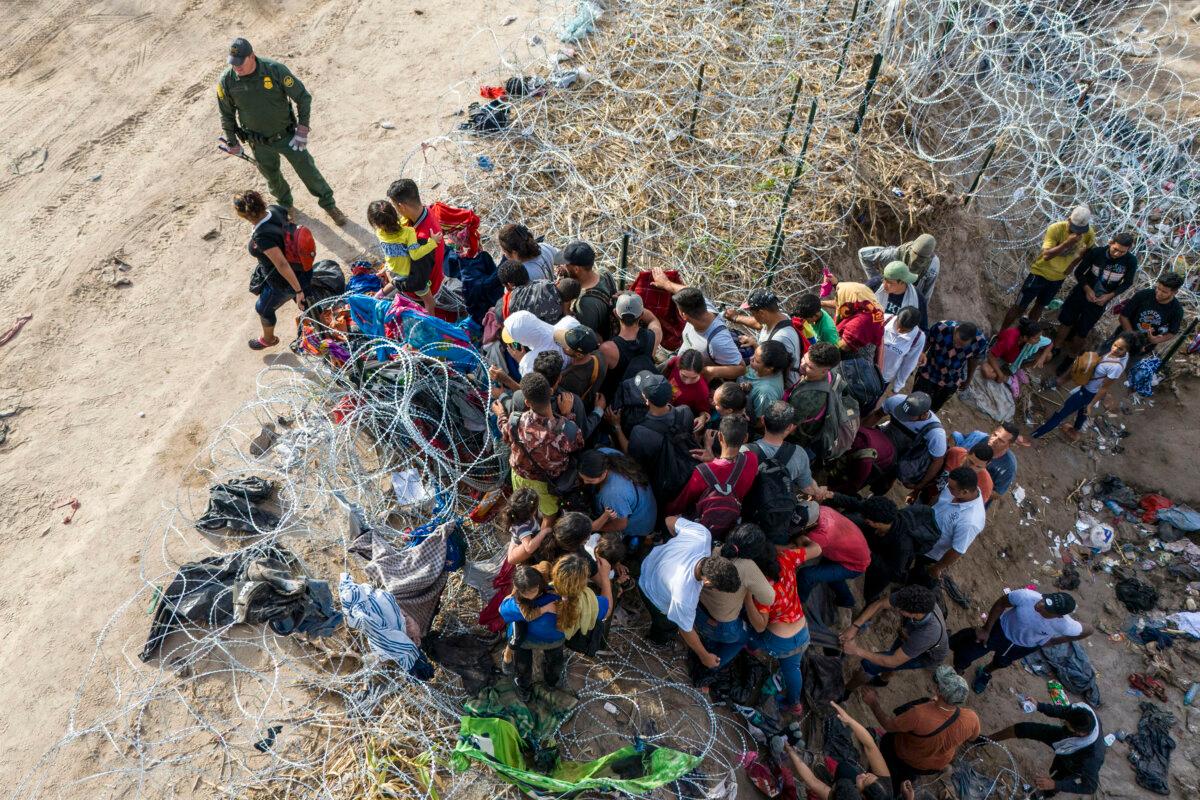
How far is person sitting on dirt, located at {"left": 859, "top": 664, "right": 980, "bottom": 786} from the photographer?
424cm

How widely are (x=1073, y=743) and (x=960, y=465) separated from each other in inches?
77.7

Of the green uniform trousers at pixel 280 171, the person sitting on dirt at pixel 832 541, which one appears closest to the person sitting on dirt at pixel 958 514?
the person sitting on dirt at pixel 832 541

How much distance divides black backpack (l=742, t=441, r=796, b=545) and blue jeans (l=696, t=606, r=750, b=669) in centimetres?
59

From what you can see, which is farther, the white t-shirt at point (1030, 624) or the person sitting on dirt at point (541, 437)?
the white t-shirt at point (1030, 624)

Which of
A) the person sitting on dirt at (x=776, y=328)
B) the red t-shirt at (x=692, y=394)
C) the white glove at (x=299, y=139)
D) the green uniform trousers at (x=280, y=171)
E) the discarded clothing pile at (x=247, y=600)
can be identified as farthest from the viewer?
A: the green uniform trousers at (x=280, y=171)

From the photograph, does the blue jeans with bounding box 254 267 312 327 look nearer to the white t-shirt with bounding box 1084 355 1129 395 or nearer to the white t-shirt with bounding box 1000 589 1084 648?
the white t-shirt with bounding box 1000 589 1084 648

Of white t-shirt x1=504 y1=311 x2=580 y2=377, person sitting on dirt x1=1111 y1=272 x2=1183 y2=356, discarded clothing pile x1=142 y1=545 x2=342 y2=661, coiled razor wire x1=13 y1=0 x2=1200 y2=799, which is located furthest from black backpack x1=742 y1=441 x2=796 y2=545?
person sitting on dirt x1=1111 y1=272 x2=1183 y2=356

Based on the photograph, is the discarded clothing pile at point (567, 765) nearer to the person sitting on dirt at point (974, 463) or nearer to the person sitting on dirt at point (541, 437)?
the person sitting on dirt at point (541, 437)

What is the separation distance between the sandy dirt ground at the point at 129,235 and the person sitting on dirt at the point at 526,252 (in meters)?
2.86

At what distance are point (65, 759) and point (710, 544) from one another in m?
4.19

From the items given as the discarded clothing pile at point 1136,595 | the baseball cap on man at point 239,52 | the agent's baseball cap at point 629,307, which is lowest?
the discarded clothing pile at point 1136,595

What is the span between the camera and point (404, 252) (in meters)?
5.36

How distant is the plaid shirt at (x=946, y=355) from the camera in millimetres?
6223

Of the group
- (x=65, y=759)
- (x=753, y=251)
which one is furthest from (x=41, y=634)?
(x=753, y=251)
